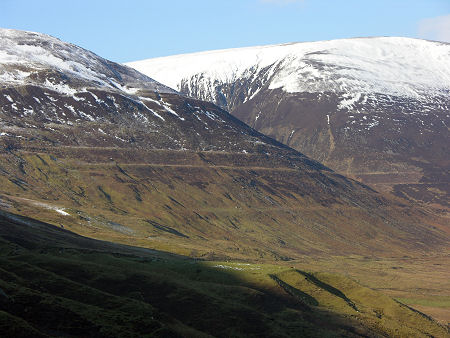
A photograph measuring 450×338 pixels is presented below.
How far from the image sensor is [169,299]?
9356 cm

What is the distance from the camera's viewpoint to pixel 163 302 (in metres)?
92.7

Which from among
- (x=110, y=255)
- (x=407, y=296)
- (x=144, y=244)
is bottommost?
(x=407, y=296)

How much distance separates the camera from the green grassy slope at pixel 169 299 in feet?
231

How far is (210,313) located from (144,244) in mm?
97577

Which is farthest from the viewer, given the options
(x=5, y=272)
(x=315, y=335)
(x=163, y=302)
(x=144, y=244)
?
(x=144, y=244)

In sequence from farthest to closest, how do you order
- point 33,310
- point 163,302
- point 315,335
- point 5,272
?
point 163,302
point 315,335
point 5,272
point 33,310

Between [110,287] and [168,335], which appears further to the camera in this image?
[110,287]

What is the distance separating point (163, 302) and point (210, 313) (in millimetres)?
8108

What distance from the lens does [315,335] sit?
87.1 metres

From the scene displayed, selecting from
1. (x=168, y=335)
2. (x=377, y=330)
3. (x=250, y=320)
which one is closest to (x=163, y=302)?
(x=250, y=320)

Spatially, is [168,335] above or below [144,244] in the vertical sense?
above

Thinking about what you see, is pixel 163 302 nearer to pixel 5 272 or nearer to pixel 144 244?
pixel 5 272

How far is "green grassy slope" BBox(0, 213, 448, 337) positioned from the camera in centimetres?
7050

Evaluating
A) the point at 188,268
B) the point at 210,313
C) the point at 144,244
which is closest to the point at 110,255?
the point at 188,268
